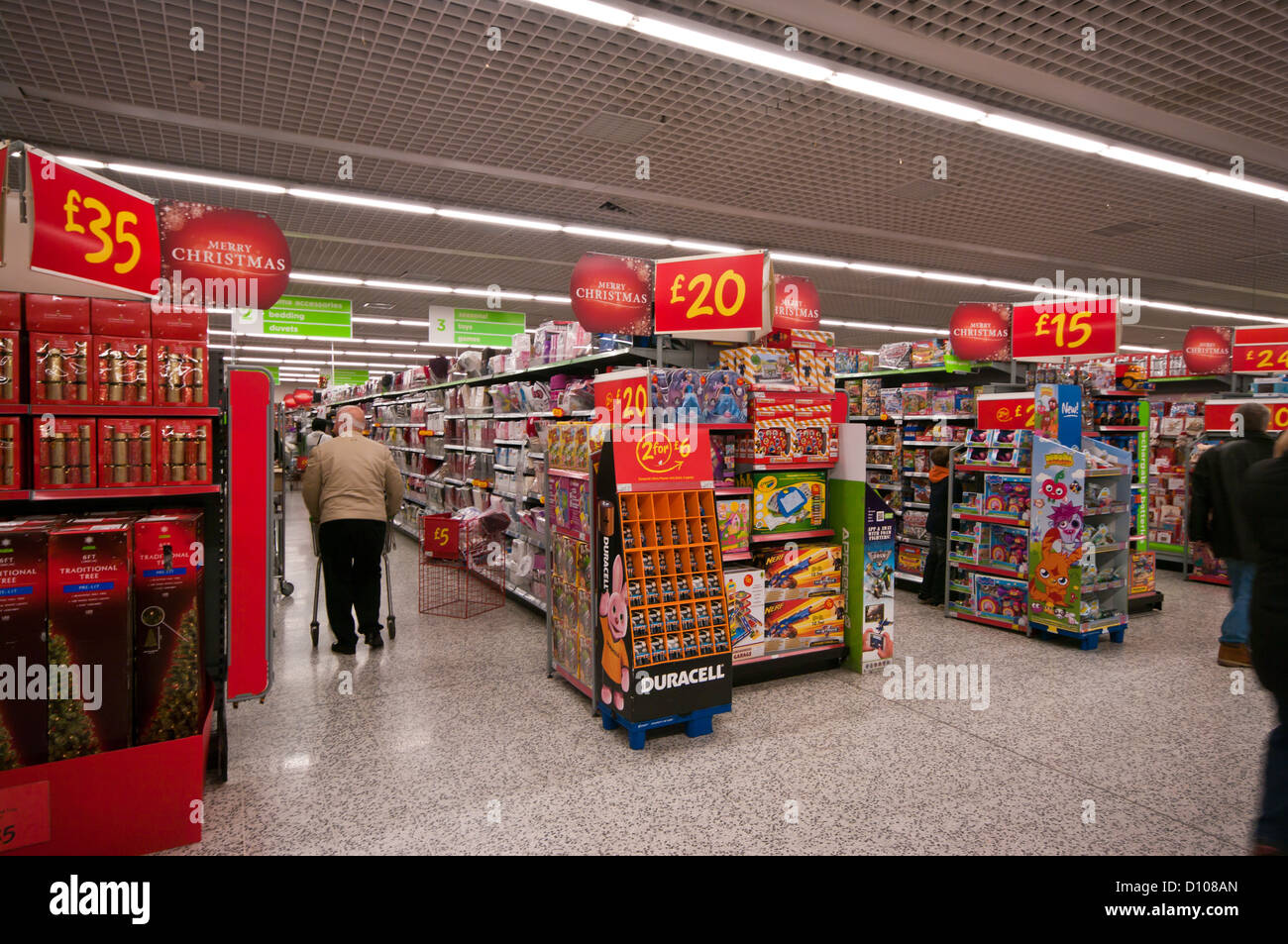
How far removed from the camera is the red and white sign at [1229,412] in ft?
26.8

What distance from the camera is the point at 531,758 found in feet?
12.2

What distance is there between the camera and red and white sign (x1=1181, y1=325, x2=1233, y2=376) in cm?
1045

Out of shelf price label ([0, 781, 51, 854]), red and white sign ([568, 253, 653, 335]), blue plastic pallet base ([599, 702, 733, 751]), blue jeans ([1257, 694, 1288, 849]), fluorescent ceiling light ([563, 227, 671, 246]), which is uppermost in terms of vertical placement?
fluorescent ceiling light ([563, 227, 671, 246])

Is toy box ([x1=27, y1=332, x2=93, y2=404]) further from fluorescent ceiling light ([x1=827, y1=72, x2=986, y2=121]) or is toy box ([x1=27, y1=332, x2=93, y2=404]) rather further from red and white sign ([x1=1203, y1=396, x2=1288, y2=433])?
red and white sign ([x1=1203, y1=396, x2=1288, y2=433])

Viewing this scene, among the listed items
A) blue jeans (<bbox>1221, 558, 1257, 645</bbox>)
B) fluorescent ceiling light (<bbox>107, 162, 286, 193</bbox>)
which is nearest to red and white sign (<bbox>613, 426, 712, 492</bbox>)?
blue jeans (<bbox>1221, 558, 1257, 645</bbox>)

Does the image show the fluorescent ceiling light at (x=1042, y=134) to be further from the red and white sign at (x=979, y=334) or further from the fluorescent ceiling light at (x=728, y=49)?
the fluorescent ceiling light at (x=728, y=49)

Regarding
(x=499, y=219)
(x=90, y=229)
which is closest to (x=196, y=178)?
(x=499, y=219)

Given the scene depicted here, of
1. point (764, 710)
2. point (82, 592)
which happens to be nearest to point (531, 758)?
point (764, 710)

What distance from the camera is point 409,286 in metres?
13.4

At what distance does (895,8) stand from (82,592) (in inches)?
237

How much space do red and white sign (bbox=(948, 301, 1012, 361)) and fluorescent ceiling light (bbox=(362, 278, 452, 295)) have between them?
9.46 metres

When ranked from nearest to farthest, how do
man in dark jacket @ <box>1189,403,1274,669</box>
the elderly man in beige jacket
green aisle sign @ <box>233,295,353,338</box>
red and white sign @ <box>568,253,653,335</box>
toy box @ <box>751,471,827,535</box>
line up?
man in dark jacket @ <box>1189,403,1274,669</box> < toy box @ <box>751,471,827,535</box> < the elderly man in beige jacket < red and white sign @ <box>568,253,653,335</box> < green aisle sign @ <box>233,295,353,338</box>

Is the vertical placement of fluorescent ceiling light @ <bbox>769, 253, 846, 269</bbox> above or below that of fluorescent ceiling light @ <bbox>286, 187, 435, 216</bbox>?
above
